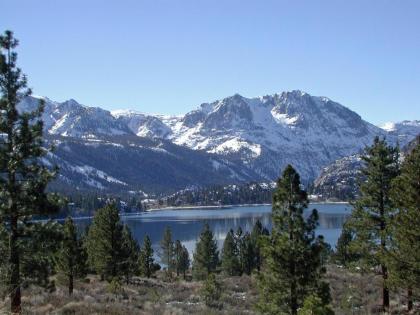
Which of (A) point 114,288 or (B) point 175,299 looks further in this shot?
(B) point 175,299

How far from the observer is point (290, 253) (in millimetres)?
26422

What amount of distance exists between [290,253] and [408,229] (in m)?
5.88

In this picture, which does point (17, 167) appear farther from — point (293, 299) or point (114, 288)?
point (114, 288)

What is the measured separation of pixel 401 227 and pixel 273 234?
6.54 metres

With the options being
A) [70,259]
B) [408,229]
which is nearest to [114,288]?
[70,259]

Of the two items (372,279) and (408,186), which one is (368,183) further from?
(372,279)

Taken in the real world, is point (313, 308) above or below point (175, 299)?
above

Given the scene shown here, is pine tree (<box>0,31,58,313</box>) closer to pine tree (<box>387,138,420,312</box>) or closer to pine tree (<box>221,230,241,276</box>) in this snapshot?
pine tree (<box>387,138,420,312</box>)

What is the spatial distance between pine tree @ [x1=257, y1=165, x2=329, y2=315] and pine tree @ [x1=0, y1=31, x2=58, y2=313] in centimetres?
1138

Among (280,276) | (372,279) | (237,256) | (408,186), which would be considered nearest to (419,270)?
(408,186)

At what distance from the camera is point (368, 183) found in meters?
36.3

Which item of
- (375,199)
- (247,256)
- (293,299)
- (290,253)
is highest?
(375,199)

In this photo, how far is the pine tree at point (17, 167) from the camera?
2248cm

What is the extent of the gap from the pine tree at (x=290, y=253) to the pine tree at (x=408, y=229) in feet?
12.2
